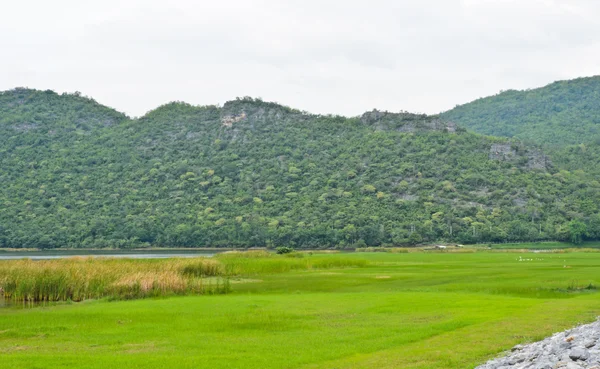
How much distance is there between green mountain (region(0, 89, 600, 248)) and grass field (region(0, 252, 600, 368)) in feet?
287

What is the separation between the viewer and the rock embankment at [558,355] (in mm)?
14188

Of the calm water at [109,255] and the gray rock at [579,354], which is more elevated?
the gray rock at [579,354]

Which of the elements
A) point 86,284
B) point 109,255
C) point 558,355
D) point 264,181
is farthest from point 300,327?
point 264,181

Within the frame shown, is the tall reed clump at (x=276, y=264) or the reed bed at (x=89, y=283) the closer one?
the reed bed at (x=89, y=283)

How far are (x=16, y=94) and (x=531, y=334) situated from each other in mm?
197318

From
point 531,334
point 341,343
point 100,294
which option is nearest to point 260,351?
point 341,343

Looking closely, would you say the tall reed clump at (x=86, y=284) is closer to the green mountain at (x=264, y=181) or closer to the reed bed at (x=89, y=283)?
the reed bed at (x=89, y=283)

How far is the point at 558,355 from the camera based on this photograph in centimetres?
1525

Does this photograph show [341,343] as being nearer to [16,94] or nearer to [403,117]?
[403,117]

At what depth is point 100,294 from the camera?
119ft

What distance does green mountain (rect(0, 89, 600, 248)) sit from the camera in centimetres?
12644

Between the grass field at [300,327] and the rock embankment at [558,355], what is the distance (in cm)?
110

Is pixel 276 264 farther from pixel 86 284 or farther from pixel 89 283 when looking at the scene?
pixel 86 284

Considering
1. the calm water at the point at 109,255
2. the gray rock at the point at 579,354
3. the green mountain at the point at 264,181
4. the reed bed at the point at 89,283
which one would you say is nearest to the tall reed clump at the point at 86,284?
the reed bed at the point at 89,283
